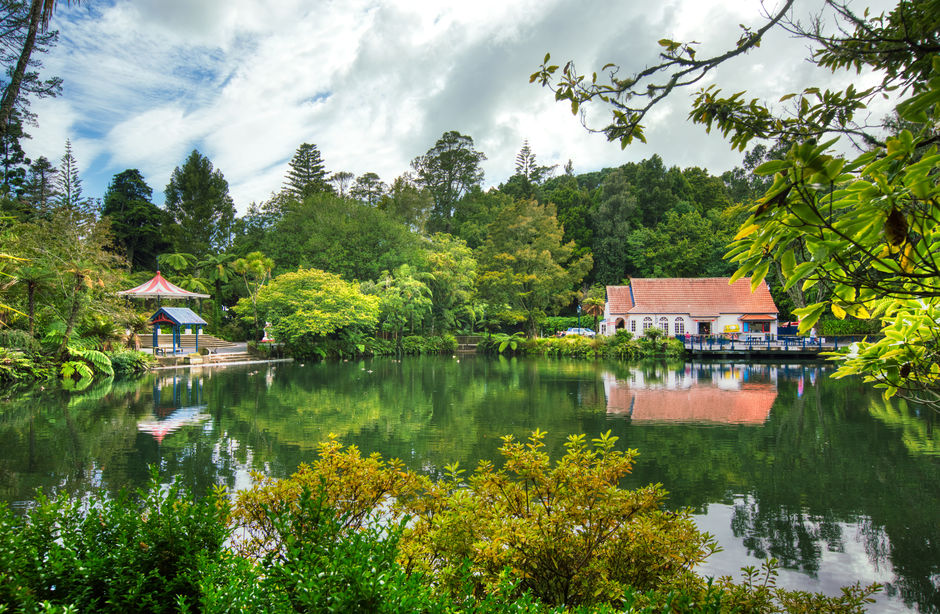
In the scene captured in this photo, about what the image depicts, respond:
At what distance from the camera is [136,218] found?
1469 inches

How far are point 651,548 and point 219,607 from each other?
84.6 inches

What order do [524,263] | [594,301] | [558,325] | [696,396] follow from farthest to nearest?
1. [558,325]
2. [594,301]
3. [524,263]
4. [696,396]

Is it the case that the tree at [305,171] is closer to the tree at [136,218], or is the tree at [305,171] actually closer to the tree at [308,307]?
the tree at [136,218]

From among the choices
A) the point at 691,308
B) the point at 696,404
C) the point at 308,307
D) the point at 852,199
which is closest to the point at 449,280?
the point at 308,307

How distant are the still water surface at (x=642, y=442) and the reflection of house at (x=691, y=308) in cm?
1744

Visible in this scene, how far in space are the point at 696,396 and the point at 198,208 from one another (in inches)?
1559

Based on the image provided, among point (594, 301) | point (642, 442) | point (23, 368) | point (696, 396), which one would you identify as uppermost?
point (594, 301)

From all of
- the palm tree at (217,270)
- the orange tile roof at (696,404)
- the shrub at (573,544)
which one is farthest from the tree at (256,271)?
the shrub at (573,544)

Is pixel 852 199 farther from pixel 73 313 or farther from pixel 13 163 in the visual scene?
pixel 13 163

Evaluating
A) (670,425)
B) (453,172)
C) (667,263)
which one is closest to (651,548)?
(670,425)

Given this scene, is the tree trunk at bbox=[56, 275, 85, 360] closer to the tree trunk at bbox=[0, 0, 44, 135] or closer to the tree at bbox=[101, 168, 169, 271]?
the tree trunk at bbox=[0, 0, 44, 135]

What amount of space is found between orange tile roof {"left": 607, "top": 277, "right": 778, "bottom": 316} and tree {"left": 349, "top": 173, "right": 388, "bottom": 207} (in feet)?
84.9

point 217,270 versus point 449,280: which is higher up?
point 217,270

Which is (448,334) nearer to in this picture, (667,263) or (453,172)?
(667,263)
